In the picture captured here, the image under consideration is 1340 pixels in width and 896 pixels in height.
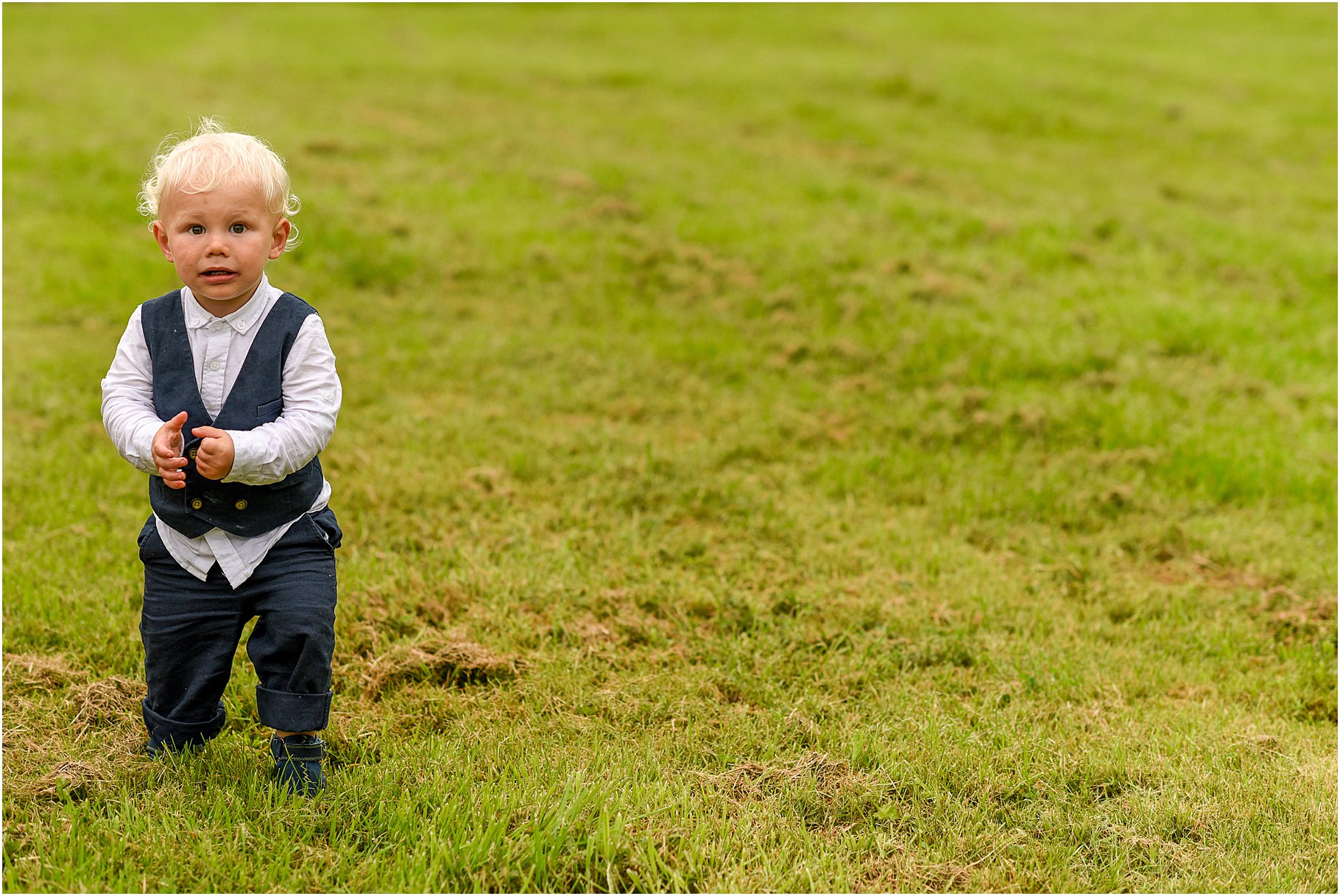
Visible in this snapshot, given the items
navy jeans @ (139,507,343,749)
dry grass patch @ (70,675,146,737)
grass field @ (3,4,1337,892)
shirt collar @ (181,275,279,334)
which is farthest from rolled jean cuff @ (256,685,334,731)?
shirt collar @ (181,275,279,334)

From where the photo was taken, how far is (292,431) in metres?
3.00

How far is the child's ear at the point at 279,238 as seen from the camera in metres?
3.17

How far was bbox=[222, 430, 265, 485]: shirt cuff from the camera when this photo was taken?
288 cm

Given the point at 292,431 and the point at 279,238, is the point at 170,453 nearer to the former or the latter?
the point at 292,431

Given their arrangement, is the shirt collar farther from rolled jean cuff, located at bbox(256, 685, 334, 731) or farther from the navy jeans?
rolled jean cuff, located at bbox(256, 685, 334, 731)

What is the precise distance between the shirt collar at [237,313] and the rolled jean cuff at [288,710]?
1.11 metres

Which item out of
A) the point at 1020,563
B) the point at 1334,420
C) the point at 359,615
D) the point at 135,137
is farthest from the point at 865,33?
the point at 359,615

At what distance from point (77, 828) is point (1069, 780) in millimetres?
3097

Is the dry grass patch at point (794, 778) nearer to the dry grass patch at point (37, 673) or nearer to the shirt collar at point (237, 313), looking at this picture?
the shirt collar at point (237, 313)

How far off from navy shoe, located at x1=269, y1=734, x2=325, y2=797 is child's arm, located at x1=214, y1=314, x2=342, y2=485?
0.85 meters

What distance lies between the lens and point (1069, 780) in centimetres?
365

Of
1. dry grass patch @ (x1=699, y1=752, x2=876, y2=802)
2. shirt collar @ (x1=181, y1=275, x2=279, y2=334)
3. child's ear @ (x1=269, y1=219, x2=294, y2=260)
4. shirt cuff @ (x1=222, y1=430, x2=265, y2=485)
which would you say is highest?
child's ear @ (x1=269, y1=219, x2=294, y2=260)

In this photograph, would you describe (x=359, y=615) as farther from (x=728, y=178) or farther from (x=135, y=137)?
(x=135, y=137)

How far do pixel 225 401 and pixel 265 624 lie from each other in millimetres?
692
